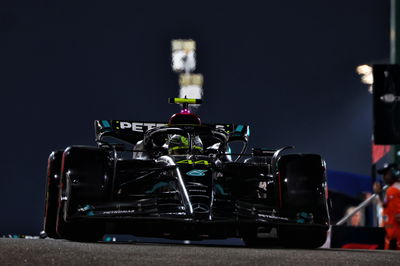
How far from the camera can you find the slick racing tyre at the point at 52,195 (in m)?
8.03

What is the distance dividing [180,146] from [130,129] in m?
1.65

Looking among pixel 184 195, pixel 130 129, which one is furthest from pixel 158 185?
pixel 130 129

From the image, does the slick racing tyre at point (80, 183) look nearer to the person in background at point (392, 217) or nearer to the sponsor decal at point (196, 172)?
the sponsor decal at point (196, 172)

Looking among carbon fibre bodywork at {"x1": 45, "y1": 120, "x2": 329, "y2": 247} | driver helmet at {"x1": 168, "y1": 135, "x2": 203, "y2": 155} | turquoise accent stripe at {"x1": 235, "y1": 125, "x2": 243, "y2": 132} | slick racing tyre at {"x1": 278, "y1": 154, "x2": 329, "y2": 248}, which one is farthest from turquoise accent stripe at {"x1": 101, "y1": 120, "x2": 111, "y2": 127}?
slick racing tyre at {"x1": 278, "y1": 154, "x2": 329, "y2": 248}

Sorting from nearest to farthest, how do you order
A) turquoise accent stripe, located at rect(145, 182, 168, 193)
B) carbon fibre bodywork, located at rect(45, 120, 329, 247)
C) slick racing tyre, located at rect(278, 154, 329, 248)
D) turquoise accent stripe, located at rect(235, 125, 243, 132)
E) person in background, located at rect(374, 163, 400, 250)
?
carbon fibre bodywork, located at rect(45, 120, 329, 247), slick racing tyre, located at rect(278, 154, 329, 248), turquoise accent stripe, located at rect(145, 182, 168, 193), turquoise accent stripe, located at rect(235, 125, 243, 132), person in background, located at rect(374, 163, 400, 250)

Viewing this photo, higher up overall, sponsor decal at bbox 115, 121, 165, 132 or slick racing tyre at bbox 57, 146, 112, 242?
sponsor decal at bbox 115, 121, 165, 132

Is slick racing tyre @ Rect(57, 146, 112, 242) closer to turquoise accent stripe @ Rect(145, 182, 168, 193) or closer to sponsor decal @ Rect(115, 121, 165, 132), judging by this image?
turquoise accent stripe @ Rect(145, 182, 168, 193)

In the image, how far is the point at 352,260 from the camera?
5621mm

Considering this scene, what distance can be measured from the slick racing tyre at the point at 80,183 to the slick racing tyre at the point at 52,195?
187mm

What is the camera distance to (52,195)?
8.04m

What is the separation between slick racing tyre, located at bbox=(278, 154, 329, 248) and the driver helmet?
1588 millimetres

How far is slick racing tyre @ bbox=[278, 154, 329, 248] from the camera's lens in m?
7.89

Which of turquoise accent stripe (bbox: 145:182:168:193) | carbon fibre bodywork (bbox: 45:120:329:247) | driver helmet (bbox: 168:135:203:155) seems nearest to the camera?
carbon fibre bodywork (bbox: 45:120:329:247)

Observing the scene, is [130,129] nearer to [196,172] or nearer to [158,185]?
[158,185]
